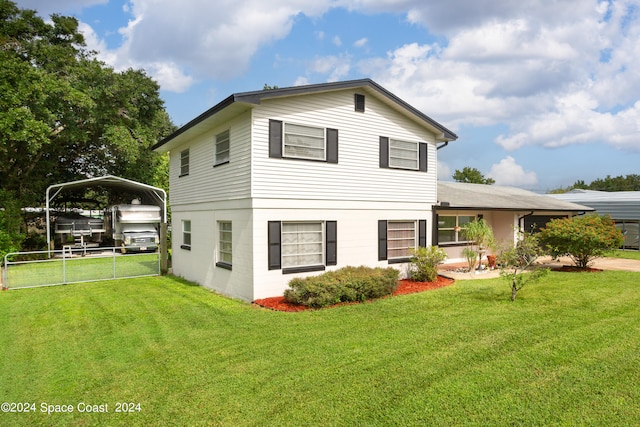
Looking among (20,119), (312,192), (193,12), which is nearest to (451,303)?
(312,192)

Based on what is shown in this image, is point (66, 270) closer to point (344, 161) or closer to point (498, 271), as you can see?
point (344, 161)

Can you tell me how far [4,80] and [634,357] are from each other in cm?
2464

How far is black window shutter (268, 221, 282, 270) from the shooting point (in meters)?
9.82

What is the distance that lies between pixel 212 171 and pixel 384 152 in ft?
18.5

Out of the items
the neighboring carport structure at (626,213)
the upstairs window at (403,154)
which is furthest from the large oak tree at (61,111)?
the neighboring carport structure at (626,213)

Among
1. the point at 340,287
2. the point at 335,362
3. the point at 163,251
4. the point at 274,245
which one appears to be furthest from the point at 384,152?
the point at 163,251

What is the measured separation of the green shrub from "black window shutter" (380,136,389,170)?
3.08 m

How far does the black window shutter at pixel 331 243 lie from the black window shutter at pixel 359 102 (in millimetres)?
3693

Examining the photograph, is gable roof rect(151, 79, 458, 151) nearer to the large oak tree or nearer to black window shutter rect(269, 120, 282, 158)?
black window shutter rect(269, 120, 282, 158)

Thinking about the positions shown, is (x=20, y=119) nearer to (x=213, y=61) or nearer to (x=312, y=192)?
(x=213, y=61)

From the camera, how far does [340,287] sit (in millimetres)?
9336

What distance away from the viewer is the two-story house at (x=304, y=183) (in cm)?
985

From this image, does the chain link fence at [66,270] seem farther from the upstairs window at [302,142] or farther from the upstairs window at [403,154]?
the upstairs window at [403,154]

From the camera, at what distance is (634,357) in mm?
5672
